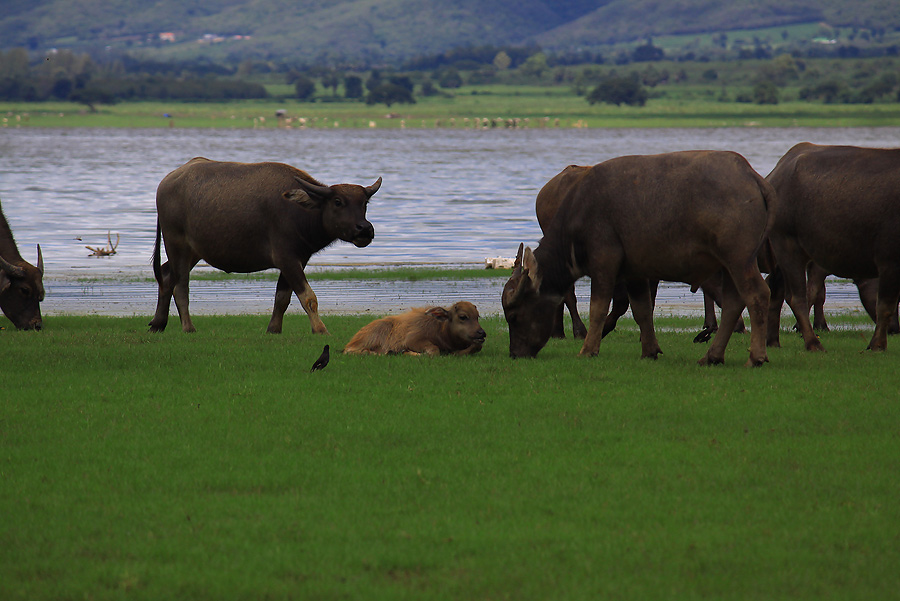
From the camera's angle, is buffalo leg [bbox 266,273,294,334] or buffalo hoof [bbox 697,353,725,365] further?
buffalo leg [bbox 266,273,294,334]

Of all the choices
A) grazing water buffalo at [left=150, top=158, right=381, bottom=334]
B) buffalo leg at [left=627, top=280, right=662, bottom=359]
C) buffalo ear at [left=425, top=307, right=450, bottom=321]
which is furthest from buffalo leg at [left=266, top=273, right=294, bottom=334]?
buffalo leg at [left=627, top=280, right=662, bottom=359]

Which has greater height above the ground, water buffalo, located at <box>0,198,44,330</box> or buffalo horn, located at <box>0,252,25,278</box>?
buffalo horn, located at <box>0,252,25,278</box>

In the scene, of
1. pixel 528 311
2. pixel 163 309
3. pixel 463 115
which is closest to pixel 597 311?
pixel 528 311

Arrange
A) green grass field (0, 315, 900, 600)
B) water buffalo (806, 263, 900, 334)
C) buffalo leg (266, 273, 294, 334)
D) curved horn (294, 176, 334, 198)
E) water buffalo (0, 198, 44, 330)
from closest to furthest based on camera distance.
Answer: green grass field (0, 315, 900, 600)
curved horn (294, 176, 334, 198)
buffalo leg (266, 273, 294, 334)
water buffalo (806, 263, 900, 334)
water buffalo (0, 198, 44, 330)

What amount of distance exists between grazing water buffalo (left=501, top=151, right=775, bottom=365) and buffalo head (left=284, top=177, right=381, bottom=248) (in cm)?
290

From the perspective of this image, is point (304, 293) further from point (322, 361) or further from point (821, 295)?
point (821, 295)

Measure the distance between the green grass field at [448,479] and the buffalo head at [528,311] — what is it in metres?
0.60

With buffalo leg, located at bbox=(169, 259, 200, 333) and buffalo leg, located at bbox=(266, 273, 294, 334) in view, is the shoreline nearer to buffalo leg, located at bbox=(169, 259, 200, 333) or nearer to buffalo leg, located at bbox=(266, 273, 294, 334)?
buffalo leg, located at bbox=(169, 259, 200, 333)

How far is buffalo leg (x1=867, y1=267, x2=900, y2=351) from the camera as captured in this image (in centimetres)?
1330

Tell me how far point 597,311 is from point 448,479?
5.62m

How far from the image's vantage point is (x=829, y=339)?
15.6 m

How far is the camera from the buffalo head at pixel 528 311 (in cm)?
1322

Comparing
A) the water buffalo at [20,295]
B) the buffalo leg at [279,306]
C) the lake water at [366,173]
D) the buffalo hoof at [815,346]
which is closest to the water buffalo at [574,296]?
the buffalo hoof at [815,346]

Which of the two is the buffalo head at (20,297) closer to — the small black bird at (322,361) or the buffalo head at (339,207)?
the buffalo head at (339,207)
